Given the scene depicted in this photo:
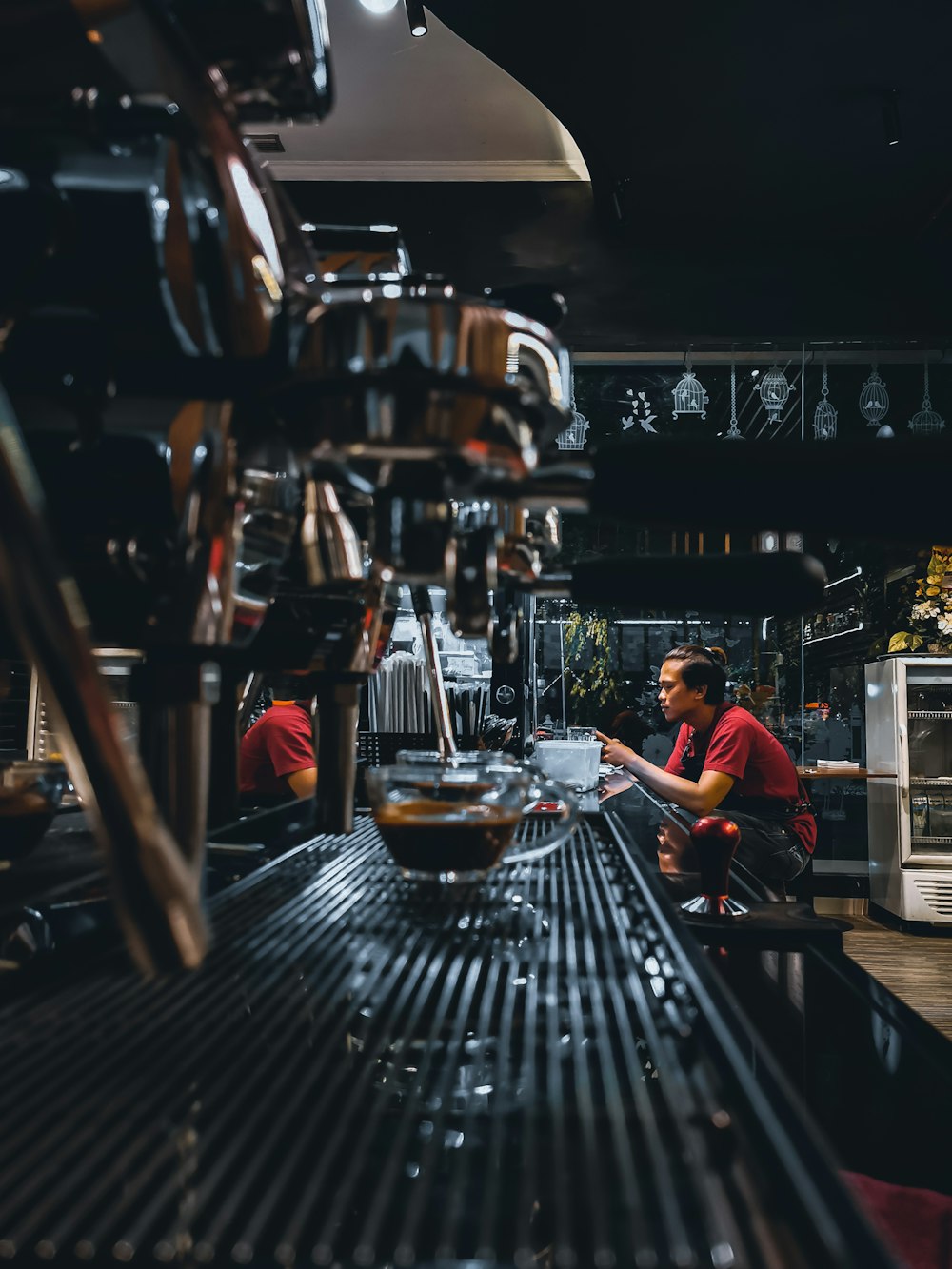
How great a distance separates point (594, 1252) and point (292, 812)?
34.5 inches

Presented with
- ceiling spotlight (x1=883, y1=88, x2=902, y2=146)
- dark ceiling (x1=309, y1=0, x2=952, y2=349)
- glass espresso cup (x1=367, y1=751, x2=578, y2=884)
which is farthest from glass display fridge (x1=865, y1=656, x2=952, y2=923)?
glass espresso cup (x1=367, y1=751, x2=578, y2=884)

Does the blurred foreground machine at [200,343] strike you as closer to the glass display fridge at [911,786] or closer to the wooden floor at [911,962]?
the wooden floor at [911,962]

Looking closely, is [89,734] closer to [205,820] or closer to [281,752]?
[205,820]

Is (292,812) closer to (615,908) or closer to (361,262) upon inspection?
(615,908)

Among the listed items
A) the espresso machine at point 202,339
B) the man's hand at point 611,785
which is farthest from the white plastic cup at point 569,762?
the espresso machine at point 202,339

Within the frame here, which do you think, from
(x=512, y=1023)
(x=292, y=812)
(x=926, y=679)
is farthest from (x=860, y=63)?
(x=926, y=679)

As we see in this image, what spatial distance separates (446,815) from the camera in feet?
2.62

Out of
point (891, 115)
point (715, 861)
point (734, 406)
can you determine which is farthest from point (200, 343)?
point (734, 406)

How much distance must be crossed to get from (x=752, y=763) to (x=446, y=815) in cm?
345

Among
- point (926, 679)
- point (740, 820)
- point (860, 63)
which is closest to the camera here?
point (860, 63)

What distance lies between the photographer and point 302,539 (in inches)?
29.9

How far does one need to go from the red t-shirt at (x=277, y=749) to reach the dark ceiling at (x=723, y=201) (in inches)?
59.0

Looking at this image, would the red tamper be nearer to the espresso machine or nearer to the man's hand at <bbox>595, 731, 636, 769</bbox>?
the espresso machine

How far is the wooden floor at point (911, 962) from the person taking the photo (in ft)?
13.1
